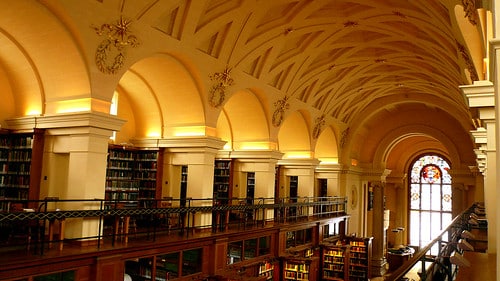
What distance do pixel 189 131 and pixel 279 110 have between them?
4.71 meters

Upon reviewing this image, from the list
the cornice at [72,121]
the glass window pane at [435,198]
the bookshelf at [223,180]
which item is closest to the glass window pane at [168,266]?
the cornice at [72,121]

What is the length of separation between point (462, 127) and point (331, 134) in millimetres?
7995

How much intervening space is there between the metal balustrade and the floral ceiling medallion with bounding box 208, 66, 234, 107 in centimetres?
292

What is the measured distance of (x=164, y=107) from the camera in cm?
1300

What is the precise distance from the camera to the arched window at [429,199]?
30797 millimetres

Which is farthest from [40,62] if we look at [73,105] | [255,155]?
[255,155]

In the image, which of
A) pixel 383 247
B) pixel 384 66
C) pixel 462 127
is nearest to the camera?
pixel 384 66

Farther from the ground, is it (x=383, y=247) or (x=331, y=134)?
(x=331, y=134)

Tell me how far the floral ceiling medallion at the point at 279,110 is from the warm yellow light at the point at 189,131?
4.34 metres

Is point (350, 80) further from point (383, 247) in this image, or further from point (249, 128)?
point (383, 247)

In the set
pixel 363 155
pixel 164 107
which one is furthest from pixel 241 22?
pixel 363 155

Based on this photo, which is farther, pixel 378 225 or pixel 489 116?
pixel 378 225

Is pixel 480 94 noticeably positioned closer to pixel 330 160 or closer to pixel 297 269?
pixel 297 269

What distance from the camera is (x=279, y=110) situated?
16.4 meters
